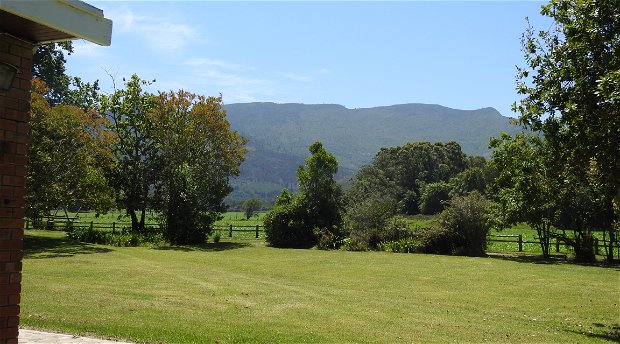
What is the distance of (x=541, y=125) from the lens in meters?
11.9

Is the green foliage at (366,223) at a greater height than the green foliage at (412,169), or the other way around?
the green foliage at (412,169)

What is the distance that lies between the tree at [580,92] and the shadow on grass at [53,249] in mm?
18573

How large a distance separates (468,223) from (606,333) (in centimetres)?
1780

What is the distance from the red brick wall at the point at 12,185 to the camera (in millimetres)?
4270

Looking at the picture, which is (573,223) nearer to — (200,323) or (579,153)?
(579,153)

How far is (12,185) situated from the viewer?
4336 millimetres

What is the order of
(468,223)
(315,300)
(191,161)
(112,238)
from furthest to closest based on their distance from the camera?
1. (191,161)
2. (112,238)
3. (468,223)
4. (315,300)

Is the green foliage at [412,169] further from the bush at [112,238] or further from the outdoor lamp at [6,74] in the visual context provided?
the outdoor lamp at [6,74]

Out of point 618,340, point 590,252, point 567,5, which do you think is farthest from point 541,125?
point 590,252

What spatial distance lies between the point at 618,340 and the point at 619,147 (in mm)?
3605

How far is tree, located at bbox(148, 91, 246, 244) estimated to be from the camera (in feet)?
104

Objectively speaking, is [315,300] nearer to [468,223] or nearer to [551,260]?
[468,223]

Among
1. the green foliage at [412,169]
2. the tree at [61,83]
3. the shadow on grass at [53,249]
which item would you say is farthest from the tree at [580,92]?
the green foliage at [412,169]

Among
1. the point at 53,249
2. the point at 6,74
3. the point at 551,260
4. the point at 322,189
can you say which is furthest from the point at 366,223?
the point at 6,74
